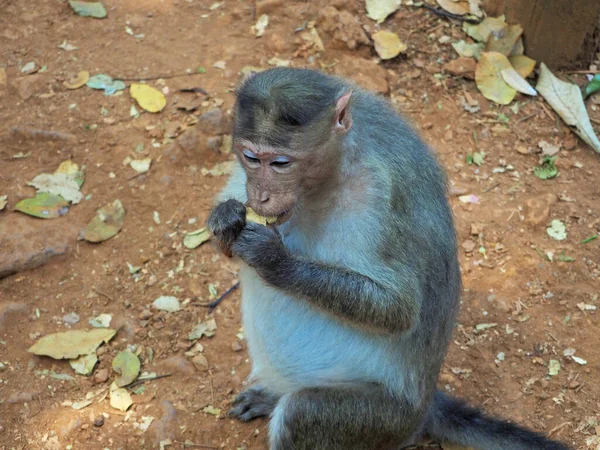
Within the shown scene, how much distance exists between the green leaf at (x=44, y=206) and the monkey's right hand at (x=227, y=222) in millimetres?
2581

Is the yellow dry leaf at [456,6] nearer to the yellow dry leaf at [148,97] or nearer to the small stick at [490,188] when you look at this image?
the small stick at [490,188]

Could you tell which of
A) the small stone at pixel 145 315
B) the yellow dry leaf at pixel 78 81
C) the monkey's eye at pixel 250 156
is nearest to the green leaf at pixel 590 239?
the monkey's eye at pixel 250 156

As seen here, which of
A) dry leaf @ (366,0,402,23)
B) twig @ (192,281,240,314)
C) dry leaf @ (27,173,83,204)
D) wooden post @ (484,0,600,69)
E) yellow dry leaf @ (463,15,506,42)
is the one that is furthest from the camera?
dry leaf @ (366,0,402,23)

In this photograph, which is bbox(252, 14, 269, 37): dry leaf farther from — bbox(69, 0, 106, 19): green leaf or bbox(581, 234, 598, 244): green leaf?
bbox(581, 234, 598, 244): green leaf

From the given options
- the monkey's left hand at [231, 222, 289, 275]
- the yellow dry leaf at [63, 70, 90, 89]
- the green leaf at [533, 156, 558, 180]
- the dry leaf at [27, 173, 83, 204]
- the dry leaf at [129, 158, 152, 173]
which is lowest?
the dry leaf at [27, 173, 83, 204]

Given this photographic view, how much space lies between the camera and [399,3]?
7.50 metres

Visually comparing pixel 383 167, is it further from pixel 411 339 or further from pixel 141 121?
pixel 141 121

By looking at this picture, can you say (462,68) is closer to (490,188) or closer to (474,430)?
(490,188)

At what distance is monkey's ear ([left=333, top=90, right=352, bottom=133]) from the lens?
3711 millimetres

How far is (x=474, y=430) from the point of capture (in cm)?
454

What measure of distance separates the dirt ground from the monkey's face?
75.6 inches

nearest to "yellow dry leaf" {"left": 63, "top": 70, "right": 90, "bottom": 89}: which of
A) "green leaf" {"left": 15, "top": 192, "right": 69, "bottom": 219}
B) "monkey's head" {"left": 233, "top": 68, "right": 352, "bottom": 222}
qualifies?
"green leaf" {"left": 15, "top": 192, "right": 69, "bottom": 219}

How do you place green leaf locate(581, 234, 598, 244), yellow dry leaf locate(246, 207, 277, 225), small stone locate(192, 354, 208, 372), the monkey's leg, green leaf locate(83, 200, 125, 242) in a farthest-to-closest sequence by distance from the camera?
green leaf locate(83, 200, 125, 242) < green leaf locate(581, 234, 598, 244) < small stone locate(192, 354, 208, 372) < yellow dry leaf locate(246, 207, 277, 225) < the monkey's leg

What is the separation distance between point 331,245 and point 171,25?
4.44 meters
